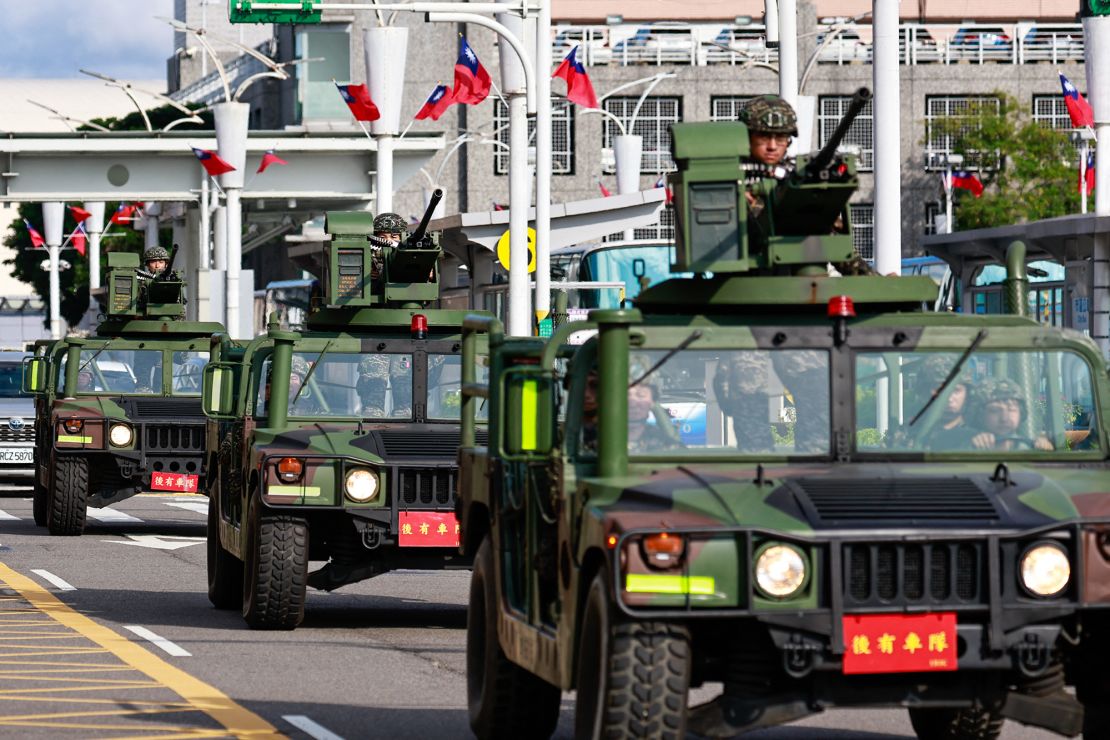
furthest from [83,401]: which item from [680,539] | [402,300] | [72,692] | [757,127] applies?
[680,539]

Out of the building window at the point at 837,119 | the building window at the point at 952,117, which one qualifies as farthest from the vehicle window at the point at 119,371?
the building window at the point at 837,119

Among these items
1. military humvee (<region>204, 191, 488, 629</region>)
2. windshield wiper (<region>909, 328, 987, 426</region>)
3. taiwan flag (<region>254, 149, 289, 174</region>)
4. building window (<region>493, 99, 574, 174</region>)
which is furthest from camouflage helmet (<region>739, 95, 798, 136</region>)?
building window (<region>493, 99, 574, 174</region>)

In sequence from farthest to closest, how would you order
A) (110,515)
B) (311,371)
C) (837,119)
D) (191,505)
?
(837,119) < (191,505) < (110,515) < (311,371)

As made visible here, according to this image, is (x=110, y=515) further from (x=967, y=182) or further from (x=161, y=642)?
(x=967, y=182)

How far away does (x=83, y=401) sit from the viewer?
24.8m

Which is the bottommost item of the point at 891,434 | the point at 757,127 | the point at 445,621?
the point at 445,621

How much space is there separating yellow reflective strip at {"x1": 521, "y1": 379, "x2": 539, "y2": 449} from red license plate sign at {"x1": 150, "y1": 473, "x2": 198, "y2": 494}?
51.7 ft

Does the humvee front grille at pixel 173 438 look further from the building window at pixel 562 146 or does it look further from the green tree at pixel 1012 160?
the building window at pixel 562 146

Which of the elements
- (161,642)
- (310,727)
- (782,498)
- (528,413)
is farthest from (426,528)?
(782,498)

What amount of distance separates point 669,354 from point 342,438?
673 cm

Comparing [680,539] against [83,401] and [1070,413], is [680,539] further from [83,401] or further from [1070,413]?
[83,401]

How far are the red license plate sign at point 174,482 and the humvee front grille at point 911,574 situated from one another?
1677cm

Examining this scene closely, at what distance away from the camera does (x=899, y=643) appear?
7855 millimetres

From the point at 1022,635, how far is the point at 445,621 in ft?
28.4
